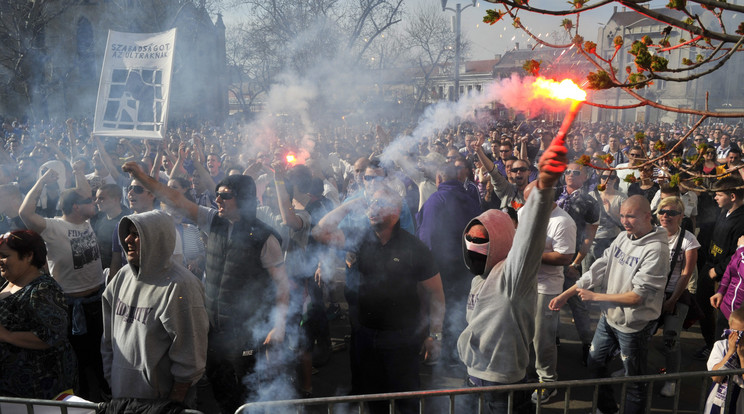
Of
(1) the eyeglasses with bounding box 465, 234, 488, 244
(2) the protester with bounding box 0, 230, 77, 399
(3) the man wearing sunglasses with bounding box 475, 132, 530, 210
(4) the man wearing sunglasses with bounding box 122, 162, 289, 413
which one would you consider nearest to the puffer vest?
(4) the man wearing sunglasses with bounding box 122, 162, 289, 413

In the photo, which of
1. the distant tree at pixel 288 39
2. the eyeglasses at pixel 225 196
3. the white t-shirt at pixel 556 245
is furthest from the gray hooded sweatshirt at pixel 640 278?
the distant tree at pixel 288 39

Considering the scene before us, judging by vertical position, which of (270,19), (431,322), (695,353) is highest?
(270,19)

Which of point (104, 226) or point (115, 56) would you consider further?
point (115, 56)

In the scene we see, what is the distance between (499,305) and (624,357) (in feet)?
5.87

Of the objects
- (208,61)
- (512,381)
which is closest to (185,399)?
(512,381)

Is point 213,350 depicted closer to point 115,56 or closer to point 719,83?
point 115,56

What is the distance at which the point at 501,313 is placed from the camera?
296cm

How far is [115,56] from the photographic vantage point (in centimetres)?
686

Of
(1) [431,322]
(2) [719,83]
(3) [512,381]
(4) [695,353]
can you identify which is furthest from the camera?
(2) [719,83]

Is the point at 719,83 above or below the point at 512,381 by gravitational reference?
→ above

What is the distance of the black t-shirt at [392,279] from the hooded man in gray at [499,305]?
0.52 meters

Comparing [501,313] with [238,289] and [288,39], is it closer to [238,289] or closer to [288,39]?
[238,289]

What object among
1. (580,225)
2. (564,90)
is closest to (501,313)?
(564,90)

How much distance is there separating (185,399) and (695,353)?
16.8 feet
